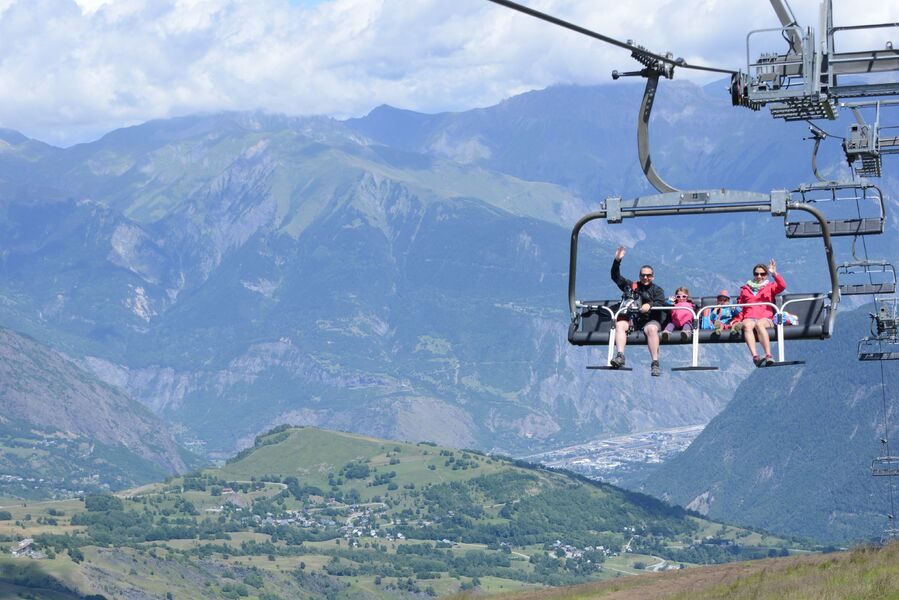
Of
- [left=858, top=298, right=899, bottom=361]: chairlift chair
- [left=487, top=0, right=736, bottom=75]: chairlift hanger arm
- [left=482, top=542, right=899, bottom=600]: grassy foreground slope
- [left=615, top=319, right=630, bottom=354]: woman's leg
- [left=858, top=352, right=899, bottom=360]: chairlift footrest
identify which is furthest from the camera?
[left=858, top=298, right=899, bottom=361]: chairlift chair

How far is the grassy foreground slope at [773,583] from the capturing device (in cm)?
8206

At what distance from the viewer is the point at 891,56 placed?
62094 mm

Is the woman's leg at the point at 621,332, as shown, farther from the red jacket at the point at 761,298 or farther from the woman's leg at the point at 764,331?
the woman's leg at the point at 764,331

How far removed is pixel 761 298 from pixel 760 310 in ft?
3.59

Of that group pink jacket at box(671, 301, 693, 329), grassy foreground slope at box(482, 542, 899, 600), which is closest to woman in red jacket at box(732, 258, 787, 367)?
pink jacket at box(671, 301, 693, 329)

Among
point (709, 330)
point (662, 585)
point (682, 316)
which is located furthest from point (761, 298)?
point (662, 585)

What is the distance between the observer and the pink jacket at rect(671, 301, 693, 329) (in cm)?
6619

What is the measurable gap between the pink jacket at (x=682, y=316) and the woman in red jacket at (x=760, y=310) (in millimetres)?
1511

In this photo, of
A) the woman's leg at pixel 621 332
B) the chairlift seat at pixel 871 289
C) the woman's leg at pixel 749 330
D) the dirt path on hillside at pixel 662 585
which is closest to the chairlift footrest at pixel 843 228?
the chairlift seat at pixel 871 289

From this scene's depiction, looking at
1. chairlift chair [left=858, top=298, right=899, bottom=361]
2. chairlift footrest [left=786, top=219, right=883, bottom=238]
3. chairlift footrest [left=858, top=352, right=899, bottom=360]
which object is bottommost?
chairlift footrest [left=858, top=352, right=899, bottom=360]

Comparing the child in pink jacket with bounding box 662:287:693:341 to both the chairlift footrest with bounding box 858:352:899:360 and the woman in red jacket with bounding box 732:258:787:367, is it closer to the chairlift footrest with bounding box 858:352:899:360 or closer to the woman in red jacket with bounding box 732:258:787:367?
the woman in red jacket with bounding box 732:258:787:367

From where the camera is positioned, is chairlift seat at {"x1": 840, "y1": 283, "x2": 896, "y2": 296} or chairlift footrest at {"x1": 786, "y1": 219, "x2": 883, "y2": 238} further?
chairlift seat at {"x1": 840, "y1": 283, "x2": 896, "y2": 296}

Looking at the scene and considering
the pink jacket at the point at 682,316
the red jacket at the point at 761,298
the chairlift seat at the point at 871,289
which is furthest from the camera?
the chairlift seat at the point at 871,289

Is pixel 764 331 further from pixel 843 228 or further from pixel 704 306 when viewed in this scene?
pixel 843 228
